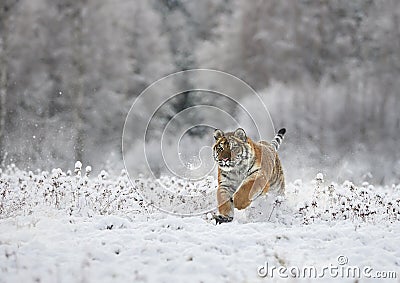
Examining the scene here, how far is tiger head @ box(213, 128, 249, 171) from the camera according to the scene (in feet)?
24.9

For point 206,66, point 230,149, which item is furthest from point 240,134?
point 206,66

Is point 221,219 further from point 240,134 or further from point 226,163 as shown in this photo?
point 240,134

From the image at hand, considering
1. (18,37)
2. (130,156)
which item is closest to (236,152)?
(130,156)

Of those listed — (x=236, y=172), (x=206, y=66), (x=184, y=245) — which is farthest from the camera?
(x=206, y=66)

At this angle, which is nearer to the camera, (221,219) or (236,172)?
(221,219)

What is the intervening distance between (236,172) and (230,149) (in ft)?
1.35

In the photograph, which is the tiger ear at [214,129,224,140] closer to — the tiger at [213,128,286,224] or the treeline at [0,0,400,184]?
the tiger at [213,128,286,224]

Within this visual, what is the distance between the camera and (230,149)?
25.0ft

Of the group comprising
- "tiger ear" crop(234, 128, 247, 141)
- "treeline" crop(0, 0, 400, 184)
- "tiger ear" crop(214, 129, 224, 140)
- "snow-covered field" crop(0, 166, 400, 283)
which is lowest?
"snow-covered field" crop(0, 166, 400, 283)

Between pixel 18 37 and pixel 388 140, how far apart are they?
17.3 meters

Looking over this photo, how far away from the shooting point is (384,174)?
1947cm

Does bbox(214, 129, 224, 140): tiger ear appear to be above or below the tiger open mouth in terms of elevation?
above

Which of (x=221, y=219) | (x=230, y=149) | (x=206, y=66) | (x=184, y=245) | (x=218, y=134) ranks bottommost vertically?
(x=184, y=245)

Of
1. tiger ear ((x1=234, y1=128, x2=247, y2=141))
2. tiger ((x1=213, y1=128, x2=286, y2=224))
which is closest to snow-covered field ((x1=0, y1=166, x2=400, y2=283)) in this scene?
tiger ((x1=213, y1=128, x2=286, y2=224))
